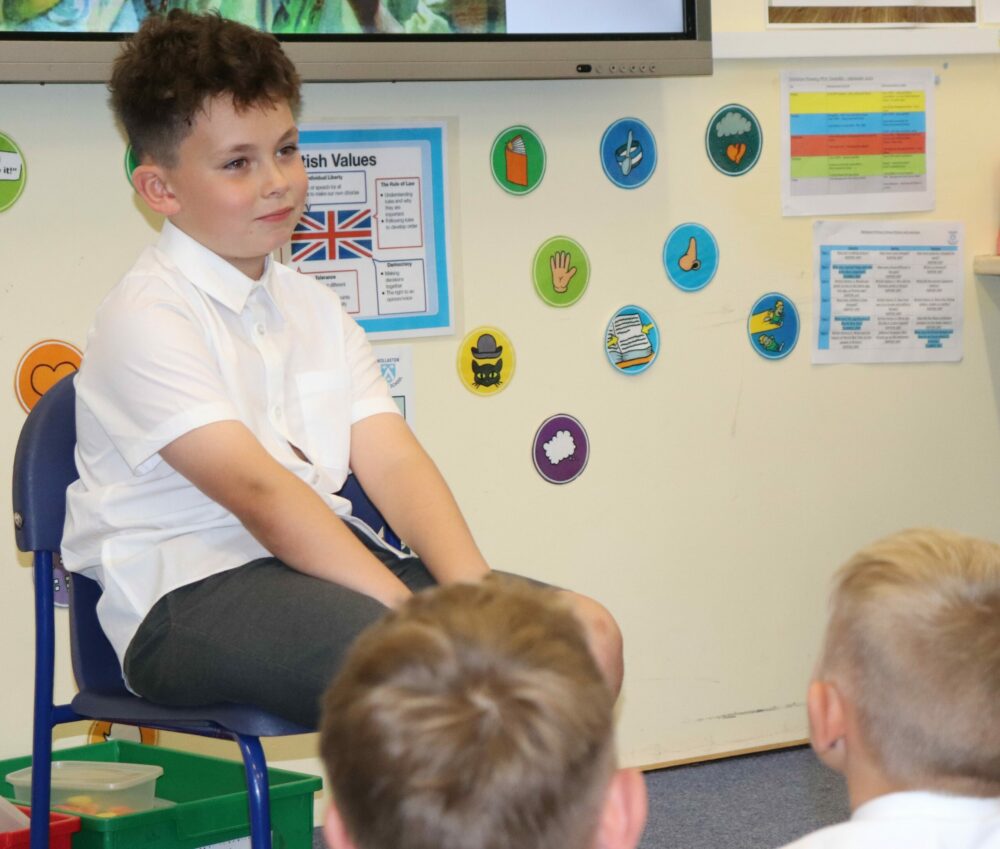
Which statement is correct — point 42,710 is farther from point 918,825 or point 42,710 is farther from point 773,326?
point 773,326

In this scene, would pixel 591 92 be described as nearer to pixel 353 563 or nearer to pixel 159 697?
pixel 353 563

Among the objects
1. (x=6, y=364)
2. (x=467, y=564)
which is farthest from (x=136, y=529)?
(x=6, y=364)

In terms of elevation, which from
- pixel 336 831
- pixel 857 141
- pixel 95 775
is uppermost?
pixel 857 141

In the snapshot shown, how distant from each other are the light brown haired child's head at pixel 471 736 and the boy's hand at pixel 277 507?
79 cm

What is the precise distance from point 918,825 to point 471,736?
489 mm

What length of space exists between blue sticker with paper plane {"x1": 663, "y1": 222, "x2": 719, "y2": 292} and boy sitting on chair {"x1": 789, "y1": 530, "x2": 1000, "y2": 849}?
1.43 m

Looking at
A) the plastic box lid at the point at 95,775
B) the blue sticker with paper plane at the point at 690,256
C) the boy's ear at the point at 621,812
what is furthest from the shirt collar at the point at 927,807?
the blue sticker with paper plane at the point at 690,256

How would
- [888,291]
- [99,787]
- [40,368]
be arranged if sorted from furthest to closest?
[888,291] < [40,368] < [99,787]

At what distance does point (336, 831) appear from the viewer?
836 millimetres

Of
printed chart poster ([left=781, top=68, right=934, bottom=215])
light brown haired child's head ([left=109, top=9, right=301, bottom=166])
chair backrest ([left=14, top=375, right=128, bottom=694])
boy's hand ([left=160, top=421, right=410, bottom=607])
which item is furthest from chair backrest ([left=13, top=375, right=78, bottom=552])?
printed chart poster ([left=781, top=68, right=934, bottom=215])

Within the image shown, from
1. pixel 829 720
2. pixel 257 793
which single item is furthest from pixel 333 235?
pixel 829 720

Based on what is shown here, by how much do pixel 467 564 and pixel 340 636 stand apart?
262mm

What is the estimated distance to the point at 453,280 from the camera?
7.98ft

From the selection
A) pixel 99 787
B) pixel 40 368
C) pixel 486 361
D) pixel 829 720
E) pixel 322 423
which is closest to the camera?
pixel 829 720
